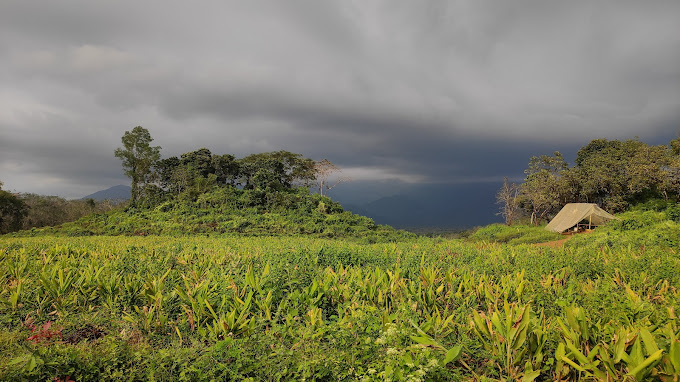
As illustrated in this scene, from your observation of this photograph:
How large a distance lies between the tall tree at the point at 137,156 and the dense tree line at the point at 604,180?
128 ft

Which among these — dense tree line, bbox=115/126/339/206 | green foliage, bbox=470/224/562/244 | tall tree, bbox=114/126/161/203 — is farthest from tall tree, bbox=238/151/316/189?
green foliage, bbox=470/224/562/244

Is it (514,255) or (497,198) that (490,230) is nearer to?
(497,198)

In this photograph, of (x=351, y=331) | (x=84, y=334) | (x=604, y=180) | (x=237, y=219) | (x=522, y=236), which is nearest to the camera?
(x=351, y=331)

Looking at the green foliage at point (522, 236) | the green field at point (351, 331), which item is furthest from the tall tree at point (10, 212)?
the green foliage at point (522, 236)

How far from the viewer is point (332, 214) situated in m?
26.5

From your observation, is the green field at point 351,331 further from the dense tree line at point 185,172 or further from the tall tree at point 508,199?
the tall tree at point 508,199

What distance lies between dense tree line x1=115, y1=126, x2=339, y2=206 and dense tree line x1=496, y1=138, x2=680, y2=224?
26.9 m

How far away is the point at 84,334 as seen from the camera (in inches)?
139

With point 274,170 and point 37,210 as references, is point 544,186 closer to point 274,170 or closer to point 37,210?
point 274,170

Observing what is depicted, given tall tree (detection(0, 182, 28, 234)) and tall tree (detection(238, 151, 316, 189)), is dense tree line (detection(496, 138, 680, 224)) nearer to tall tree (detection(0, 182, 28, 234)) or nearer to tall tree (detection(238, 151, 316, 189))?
tall tree (detection(238, 151, 316, 189))

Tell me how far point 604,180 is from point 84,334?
37.0m

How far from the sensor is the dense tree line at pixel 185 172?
2969 centimetres

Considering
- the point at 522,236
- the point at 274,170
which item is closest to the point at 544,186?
the point at 522,236

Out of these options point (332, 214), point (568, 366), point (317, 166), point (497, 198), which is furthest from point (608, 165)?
point (568, 366)
